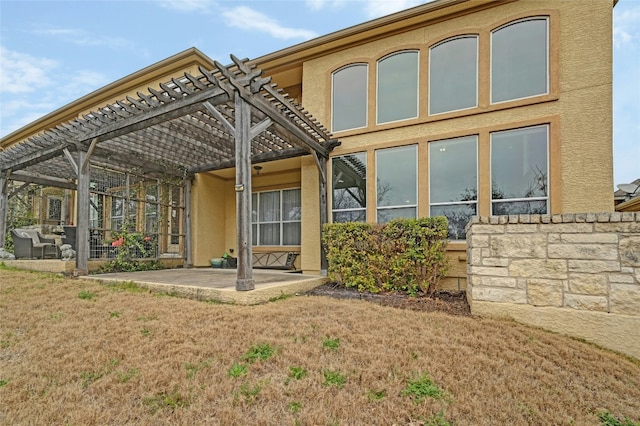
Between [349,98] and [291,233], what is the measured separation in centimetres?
434

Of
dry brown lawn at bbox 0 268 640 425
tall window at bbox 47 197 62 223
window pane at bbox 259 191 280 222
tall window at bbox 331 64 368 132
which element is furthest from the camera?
tall window at bbox 47 197 62 223

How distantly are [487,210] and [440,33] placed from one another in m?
4.01

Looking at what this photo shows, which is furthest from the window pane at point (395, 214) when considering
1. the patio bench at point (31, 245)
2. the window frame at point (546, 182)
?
the patio bench at point (31, 245)

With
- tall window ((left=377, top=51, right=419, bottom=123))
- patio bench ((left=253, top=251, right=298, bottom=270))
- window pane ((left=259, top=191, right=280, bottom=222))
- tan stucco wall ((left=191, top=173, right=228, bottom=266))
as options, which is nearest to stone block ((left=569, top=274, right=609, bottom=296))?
tall window ((left=377, top=51, right=419, bottom=123))

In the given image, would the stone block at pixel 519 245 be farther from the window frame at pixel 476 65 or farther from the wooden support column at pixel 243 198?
the wooden support column at pixel 243 198

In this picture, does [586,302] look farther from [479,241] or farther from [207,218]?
[207,218]

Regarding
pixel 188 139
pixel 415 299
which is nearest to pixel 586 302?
pixel 415 299

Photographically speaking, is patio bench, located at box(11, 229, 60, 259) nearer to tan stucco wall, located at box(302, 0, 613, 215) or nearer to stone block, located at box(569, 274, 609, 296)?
Result: tan stucco wall, located at box(302, 0, 613, 215)

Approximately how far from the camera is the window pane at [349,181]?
7.24m

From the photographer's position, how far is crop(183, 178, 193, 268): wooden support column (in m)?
9.37

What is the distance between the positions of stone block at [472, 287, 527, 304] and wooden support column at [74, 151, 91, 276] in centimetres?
788

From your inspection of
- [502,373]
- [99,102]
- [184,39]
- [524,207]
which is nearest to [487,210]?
[524,207]

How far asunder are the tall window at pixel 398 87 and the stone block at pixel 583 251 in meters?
4.11

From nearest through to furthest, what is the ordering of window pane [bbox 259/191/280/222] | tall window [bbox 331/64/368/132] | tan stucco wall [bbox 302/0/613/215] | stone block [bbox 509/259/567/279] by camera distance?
stone block [bbox 509/259/567/279]
tan stucco wall [bbox 302/0/613/215]
tall window [bbox 331/64/368/132]
window pane [bbox 259/191/280/222]
